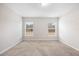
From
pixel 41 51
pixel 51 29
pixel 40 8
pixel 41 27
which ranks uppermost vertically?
pixel 40 8

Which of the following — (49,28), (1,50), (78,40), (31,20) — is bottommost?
(1,50)

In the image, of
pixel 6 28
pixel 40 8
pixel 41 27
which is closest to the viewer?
pixel 6 28

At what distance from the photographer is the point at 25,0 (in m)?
0.92

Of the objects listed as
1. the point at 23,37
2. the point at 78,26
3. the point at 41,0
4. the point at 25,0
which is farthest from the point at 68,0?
the point at 23,37

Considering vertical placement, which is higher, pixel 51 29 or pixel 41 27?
pixel 41 27

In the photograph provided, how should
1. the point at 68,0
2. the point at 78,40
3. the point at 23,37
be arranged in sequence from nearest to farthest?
the point at 68,0 < the point at 78,40 < the point at 23,37

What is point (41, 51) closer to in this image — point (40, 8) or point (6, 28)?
point (6, 28)

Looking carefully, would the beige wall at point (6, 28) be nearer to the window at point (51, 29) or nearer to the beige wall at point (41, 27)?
the beige wall at point (41, 27)

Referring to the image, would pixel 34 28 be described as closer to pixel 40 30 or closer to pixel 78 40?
pixel 40 30

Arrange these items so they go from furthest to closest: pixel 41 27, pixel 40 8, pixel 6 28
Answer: pixel 41 27 < pixel 40 8 < pixel 6 28

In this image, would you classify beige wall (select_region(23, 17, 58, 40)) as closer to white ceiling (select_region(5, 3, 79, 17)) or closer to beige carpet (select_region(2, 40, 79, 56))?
white ceiling (select_region(5, 3, 79, 17))

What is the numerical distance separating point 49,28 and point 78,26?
3.51 metres

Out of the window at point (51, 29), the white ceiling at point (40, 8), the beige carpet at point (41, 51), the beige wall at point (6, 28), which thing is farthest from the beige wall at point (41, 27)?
the beige wall at point (6, 28)

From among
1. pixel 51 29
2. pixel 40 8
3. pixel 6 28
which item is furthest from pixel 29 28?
pixel 6 28
